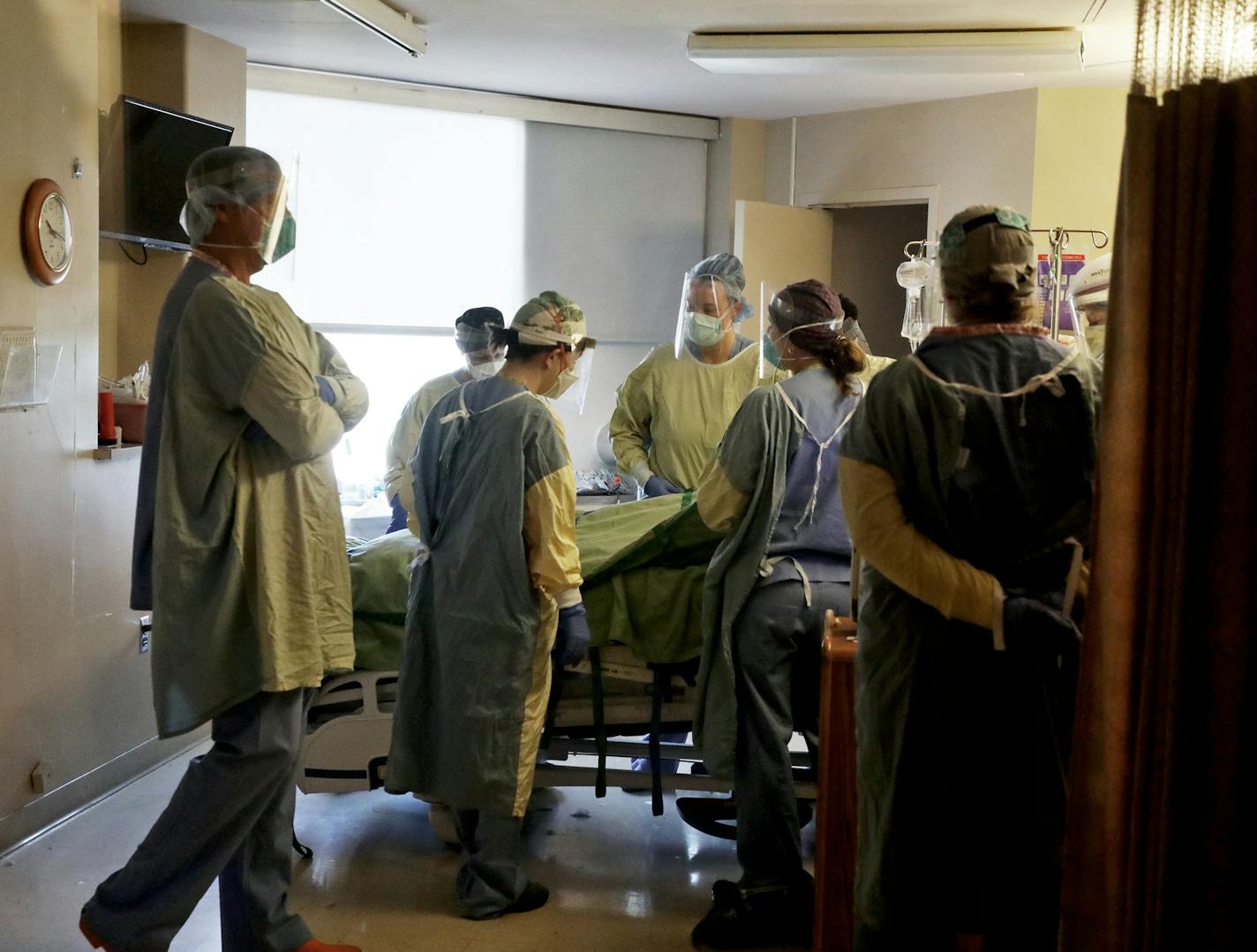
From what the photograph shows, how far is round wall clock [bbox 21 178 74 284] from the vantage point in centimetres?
310

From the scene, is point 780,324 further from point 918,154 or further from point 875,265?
point 875,265

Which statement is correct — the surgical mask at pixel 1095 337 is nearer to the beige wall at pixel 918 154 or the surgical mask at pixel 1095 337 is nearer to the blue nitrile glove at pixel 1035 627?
the blue nitrile glove at pixel 1035 627

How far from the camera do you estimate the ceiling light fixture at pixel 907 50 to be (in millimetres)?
4336

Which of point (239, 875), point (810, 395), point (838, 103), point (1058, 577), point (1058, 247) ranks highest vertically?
point (838, 103)

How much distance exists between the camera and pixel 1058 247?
339 centimetres

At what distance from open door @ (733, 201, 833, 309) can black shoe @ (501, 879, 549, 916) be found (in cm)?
322

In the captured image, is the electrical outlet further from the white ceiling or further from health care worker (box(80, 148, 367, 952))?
the white ceiling

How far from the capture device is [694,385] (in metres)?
4.07

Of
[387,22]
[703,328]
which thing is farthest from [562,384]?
[387,22]

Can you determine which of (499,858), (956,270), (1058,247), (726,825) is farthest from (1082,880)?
(1058,247)

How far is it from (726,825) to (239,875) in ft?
4.69

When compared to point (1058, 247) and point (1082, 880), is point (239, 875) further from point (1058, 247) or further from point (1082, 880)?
point (1058, 247)

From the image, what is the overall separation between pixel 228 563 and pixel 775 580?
1.16 meters

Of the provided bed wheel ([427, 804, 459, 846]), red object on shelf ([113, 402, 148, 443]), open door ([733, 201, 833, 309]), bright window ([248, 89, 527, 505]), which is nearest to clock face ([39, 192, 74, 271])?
red object on shelf ([113, 402, 148, 443])
